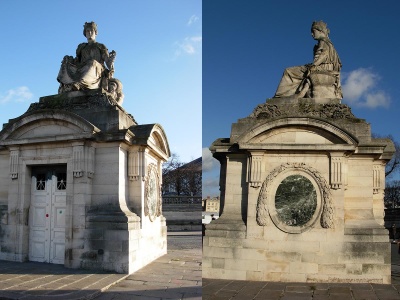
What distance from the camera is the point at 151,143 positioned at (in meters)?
9.95

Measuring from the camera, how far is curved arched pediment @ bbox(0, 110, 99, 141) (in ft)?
29.5

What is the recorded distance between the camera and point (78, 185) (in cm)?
898

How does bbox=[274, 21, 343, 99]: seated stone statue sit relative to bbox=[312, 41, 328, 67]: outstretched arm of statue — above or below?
below

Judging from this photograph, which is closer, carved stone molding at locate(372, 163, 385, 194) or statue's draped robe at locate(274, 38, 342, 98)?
carved stone molding at locate(372, 163, 385, 194)

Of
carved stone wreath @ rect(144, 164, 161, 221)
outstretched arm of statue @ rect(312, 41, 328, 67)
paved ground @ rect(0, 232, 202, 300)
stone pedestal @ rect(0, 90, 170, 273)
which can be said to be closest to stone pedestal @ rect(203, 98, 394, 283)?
paved ground @ rect(0, 232, 202, 300)

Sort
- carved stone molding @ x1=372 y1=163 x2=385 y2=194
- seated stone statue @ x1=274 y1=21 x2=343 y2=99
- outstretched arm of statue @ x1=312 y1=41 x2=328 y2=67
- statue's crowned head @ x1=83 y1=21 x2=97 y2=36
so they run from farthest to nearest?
statue's crowned head @ x1=83 y1=21 x2=97 y2=36, outstretched arm of statue @ x1=312 y1=41 x2=328 y2=67, seated stone statue @ x1=274 y1=21 x2=343 y2=99, carved stone molding @ x1=372 y1=163 x2=385 y2=194

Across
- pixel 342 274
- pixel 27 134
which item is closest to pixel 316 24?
pixel 342 274

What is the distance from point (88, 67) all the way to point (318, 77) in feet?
18.4

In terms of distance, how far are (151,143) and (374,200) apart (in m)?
5.35

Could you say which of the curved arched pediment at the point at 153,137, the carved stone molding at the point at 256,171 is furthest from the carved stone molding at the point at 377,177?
the curved arched pediment at the point at 153,137

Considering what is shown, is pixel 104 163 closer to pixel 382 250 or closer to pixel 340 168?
pixel 340 168

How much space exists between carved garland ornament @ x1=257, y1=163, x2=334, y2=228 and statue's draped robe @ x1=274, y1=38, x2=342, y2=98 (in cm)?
201

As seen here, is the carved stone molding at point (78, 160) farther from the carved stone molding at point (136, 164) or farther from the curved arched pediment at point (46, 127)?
the carved stone molding at point (136, 164)

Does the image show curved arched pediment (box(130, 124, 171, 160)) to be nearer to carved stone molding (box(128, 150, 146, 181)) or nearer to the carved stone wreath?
carved stone molding (box(128, 150, 146, 181))
